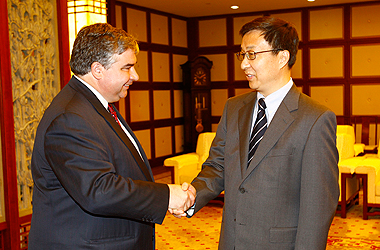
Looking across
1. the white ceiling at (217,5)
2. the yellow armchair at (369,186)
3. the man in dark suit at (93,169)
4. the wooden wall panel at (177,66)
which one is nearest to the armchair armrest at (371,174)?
the yellow armchair at (369,186)

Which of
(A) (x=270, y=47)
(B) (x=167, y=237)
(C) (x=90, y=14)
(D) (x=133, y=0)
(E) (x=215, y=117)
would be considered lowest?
(B) (x=167, y=237)

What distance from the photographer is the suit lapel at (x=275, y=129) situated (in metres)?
1.86

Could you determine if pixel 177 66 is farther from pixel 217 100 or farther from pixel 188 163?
pixel 188 163

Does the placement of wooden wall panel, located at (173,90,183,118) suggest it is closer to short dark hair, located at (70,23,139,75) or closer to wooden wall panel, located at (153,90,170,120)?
wooden wall panel, located at (153,90,170,120)

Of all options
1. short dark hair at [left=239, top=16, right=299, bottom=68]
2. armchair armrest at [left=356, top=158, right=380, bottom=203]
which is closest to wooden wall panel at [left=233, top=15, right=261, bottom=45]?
armchair armrest at [left=356, top=158, right=380, bottom=203]

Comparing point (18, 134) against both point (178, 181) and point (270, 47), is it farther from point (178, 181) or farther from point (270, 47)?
point (178, 181)

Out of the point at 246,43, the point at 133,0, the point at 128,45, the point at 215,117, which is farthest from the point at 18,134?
the point at 215,117

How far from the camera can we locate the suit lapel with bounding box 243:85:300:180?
186 centimetres

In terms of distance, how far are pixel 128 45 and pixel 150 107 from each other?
24.2ft

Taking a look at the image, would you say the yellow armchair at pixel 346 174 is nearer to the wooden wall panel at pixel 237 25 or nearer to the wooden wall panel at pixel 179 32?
the wooden wall panel at pixel 237 25

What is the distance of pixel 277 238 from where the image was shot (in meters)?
1.83

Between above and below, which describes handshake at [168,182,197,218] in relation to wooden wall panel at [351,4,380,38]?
below

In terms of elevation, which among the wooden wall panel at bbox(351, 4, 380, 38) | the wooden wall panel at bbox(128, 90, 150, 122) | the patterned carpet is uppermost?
the wooden wall panel at bbox(351, 4, 380, 38)

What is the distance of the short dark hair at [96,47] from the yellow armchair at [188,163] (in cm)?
415
